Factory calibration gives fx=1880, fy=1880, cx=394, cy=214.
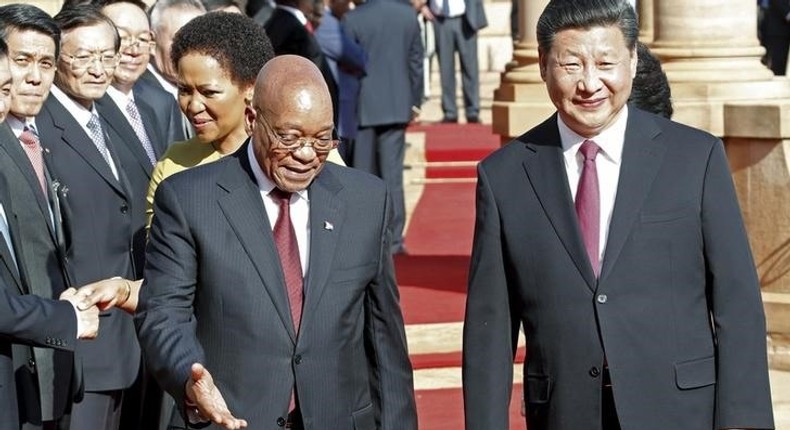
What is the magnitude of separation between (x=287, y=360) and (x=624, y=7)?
122 cm

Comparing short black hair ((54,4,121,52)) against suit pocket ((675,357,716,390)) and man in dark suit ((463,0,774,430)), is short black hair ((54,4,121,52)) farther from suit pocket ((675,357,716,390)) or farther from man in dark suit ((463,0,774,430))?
suit pocket ((675,357,716,390))

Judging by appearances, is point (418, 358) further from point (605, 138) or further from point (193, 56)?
point (605, 138)

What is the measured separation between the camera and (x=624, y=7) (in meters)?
4.73

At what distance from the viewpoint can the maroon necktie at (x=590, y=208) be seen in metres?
4.72

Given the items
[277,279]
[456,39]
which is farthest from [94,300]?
[456,39]

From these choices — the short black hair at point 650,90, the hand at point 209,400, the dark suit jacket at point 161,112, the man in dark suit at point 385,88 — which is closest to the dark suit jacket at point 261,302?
the hand at point 209,400

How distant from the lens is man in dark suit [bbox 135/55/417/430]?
15.0 ft

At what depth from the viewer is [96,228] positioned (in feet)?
21.5

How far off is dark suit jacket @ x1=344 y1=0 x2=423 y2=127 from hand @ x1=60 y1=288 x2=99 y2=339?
319 inches

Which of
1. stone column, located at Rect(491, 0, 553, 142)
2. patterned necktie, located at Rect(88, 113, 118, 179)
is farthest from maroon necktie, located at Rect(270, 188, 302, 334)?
stone column, located at Rect(491, 0, 553, 142)

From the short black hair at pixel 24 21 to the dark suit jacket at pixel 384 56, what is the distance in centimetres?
733

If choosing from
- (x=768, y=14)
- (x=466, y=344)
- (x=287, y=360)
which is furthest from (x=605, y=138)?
(x=768, y=14)

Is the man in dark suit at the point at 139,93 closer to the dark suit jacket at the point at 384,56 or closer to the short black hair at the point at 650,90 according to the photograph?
the short black hair at the point at 650,90

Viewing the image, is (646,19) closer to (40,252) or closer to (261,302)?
(40,252)
